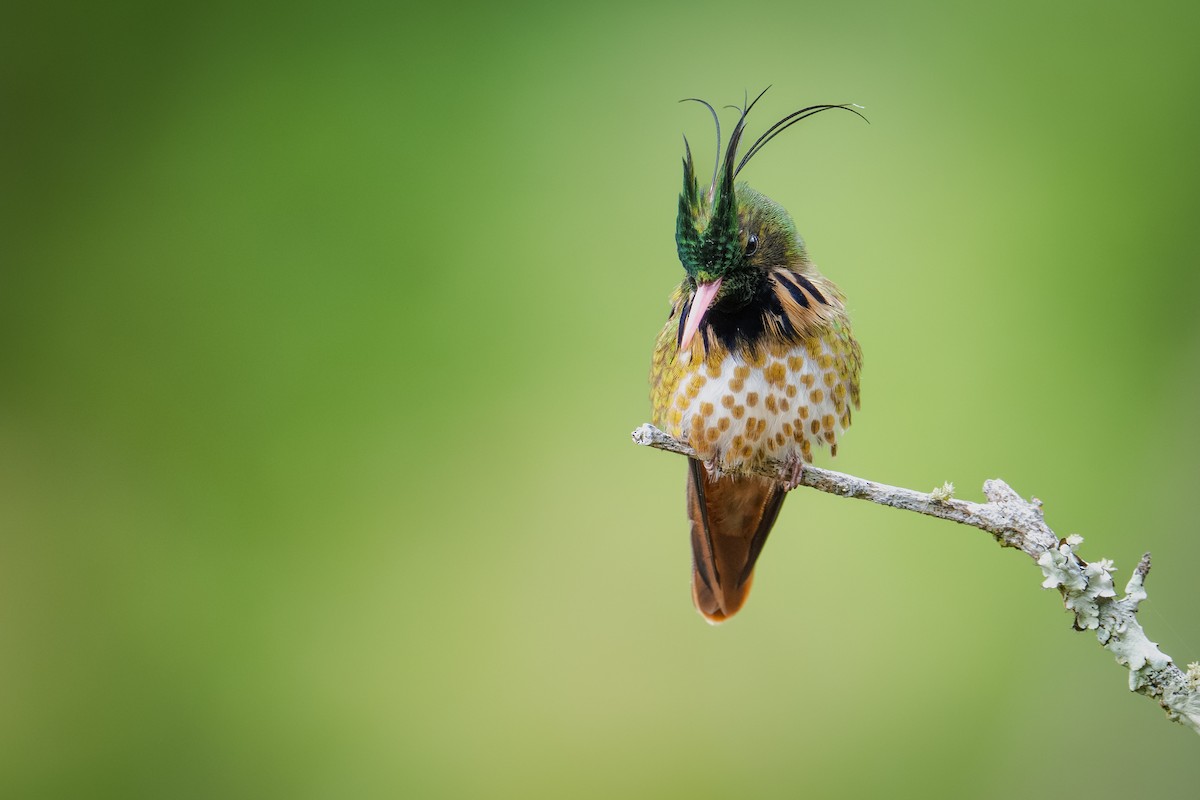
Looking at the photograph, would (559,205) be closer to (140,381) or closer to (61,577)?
(140,381)

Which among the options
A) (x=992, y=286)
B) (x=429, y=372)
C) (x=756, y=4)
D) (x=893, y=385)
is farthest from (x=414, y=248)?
(x=992, y=286)

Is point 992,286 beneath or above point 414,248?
above

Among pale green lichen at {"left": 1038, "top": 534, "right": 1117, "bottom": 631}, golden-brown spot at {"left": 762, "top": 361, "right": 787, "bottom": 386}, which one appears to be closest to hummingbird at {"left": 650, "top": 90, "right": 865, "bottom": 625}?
golden-brown spot at {"left": 762, "top": 361, "right": 787, "bottom": 386}

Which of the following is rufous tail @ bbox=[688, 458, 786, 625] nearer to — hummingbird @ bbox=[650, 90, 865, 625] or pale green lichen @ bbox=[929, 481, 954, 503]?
hummingbird @ bbox=[650, 90, 865, 625]

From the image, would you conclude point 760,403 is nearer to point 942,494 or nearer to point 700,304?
point 700,304

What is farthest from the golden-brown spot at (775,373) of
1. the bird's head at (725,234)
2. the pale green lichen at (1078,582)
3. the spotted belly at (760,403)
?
the pale green lichen at (1078,582)

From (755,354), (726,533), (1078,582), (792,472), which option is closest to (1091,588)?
Result: (1078,582)
